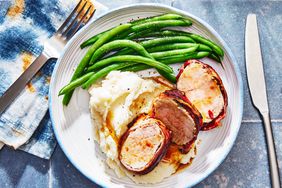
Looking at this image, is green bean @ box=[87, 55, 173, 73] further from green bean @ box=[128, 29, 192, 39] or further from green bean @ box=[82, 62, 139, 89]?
green bean @ box=[128, 29, 192, 39]

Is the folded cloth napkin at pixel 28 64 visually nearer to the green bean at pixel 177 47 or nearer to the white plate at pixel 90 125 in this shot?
the white plate at pixel 90 125

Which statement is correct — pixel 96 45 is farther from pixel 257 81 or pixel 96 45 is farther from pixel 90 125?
pixel 257 81

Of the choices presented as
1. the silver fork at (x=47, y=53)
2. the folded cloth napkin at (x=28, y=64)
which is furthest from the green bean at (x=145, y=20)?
the folded cloth napkin at (x=28, y=64)

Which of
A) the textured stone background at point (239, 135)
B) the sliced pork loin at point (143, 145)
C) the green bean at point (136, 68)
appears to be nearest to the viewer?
the sliced pork loin at point (143, 145)

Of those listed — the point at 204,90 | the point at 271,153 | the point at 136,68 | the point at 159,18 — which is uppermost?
the point at 159,18

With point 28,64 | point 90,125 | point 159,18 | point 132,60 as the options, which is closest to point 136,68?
point 132,60

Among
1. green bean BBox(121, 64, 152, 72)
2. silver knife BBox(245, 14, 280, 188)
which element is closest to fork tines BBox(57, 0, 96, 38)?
green bean BBox(121, 64, 152, 72)
